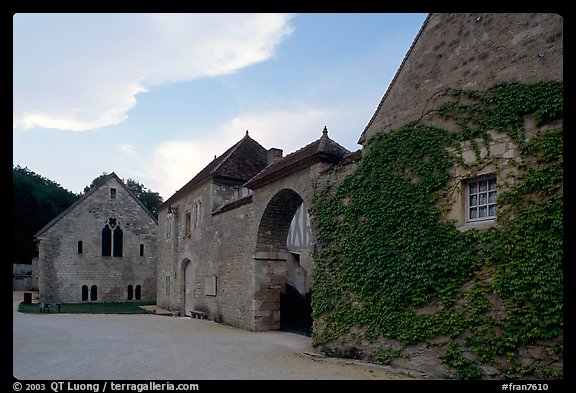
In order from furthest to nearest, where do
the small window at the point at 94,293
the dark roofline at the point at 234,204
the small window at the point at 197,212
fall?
1. the small window at the point at 94,293
2. the small window at the point at 197,212
3. the dark roofline at the point at 234,204

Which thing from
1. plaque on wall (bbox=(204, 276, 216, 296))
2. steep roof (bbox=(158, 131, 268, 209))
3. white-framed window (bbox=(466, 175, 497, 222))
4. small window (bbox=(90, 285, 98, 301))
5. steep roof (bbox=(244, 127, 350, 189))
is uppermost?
steep roof (bbox=(158, 131, 268, 209))

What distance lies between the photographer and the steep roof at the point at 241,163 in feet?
57.3

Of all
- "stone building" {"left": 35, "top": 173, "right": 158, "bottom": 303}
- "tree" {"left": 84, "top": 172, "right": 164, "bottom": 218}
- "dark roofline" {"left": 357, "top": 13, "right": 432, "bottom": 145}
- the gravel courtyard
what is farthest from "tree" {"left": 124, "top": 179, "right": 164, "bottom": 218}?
"dark roofline" {"left": 357, "top": 13, "right": 432, "bottom": 145}

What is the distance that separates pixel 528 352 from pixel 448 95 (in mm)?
4006

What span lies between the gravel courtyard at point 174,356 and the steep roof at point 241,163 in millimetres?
6234

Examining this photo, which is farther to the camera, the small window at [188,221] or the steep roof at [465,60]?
the small window at [188,221]

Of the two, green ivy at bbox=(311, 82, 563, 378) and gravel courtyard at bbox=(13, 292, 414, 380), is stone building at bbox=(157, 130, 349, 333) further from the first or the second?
green ivy at bbox=(311, 82, 563, 378)

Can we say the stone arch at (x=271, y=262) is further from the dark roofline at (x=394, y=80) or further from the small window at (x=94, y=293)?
the small window at (x=94, y=293)

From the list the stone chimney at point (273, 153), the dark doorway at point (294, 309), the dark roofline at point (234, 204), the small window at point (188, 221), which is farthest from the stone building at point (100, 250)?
the dark doorway at point (294, 309)

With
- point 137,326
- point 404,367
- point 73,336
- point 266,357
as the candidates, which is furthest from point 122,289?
point 404,367

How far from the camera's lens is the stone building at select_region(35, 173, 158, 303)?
26109 mm

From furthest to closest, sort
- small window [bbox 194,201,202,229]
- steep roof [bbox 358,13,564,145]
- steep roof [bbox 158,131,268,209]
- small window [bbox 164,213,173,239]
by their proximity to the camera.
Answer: small window [bbox 164,213,173,239]
small window [bbox 194,201,202,229]
steep roof [bbox 158,131,268,209]
steep roof [bbox 358,13,564,145]

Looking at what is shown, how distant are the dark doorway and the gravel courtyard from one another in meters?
1.97

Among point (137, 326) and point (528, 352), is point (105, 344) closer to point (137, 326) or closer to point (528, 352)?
point (137, 326)
